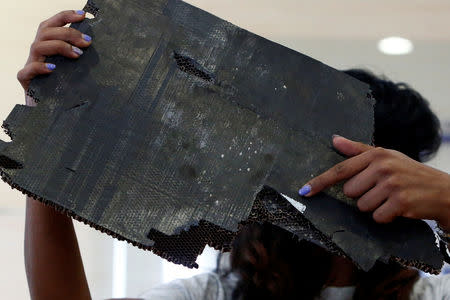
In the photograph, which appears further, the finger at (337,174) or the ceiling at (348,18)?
the ceiling at (348,18)

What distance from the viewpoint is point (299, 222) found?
2.39 feet

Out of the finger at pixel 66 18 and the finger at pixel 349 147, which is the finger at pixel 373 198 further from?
the finger at pixel 66 18

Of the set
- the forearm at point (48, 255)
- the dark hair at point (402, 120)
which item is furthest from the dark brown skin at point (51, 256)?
the dark hair at point (402, 120)

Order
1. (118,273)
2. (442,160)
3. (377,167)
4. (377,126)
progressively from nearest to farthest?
(377,167)
(377,126)
(118,273)
(442,160)

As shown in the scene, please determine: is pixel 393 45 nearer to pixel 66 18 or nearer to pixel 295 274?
pixel 295 274

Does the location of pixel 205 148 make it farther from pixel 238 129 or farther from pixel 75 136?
pixel 75 136

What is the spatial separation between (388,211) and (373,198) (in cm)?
2

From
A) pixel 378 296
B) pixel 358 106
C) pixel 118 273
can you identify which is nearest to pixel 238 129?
pixel 358 106

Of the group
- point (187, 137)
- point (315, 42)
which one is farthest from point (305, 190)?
point (315, 42)

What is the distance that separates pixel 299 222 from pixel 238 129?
13 centimetres

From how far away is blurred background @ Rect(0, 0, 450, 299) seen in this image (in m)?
1.54

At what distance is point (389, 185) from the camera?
712 millimetres

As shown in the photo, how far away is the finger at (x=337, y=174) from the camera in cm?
72

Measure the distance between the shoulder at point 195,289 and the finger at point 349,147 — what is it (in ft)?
1.59
